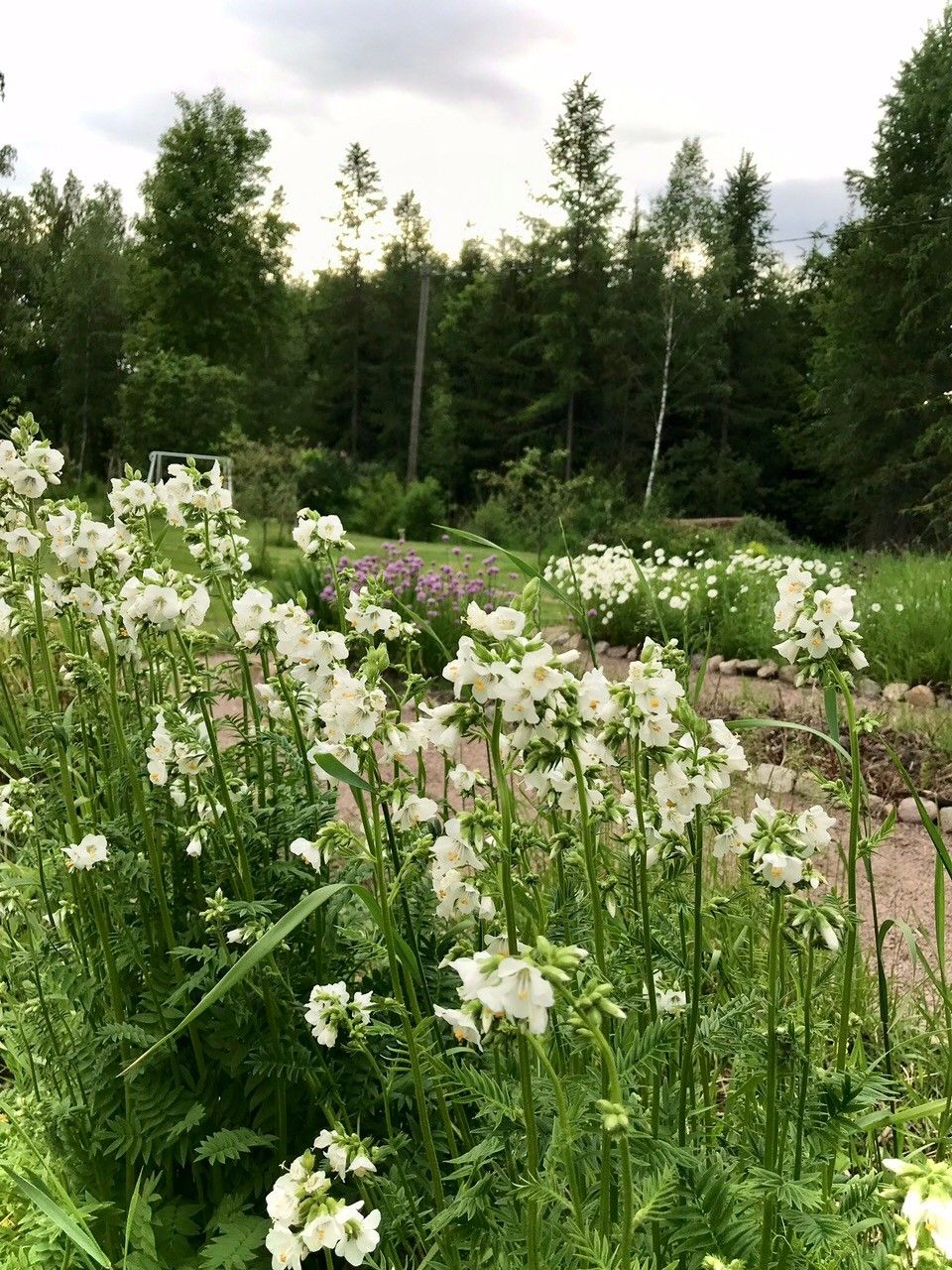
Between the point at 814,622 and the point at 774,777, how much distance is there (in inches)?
143

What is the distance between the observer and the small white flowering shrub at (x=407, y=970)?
3.83ft

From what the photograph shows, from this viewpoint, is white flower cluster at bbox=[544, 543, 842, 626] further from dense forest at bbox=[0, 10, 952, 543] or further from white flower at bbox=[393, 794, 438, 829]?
dense forest at bbox=[0, 10, 952, 543]

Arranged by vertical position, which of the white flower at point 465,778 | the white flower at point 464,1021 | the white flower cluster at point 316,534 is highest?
the white flower cluster at point 316,534

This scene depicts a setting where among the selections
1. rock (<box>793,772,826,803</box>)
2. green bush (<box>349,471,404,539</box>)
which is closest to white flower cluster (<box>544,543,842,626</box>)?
rock (<box>793,772,826,803</box>)

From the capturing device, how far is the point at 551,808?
1.61 m

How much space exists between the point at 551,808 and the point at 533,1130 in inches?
23.4

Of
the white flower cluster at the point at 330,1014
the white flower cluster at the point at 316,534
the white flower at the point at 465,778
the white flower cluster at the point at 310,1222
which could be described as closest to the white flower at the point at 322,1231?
the white flower cluster at the point at 310,1222

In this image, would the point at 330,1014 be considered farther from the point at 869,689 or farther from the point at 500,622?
the point at 869,689

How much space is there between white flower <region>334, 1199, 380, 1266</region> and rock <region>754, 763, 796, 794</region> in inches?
147

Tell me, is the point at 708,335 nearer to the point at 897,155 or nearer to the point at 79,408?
the point at 897,155

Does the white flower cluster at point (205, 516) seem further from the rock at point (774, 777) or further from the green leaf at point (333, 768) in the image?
the rock at point (774, 777)

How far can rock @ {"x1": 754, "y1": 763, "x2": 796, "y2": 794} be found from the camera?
4.68m

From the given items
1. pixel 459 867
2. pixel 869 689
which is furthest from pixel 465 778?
pixel 869 689

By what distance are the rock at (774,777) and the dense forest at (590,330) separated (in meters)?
16.8
